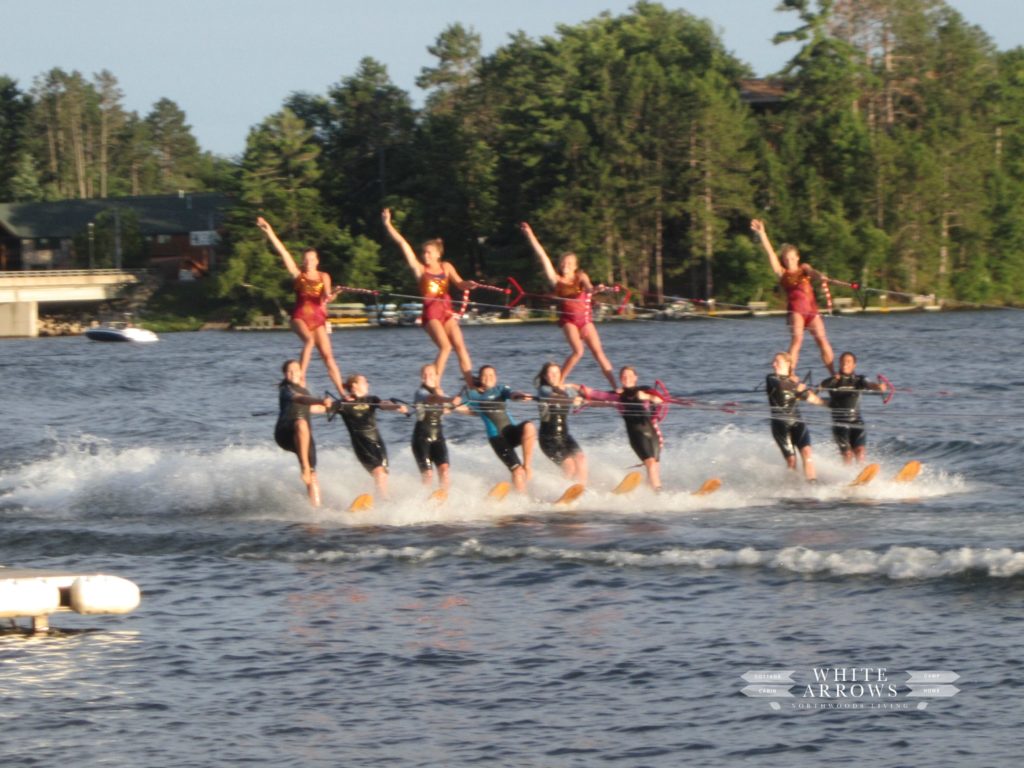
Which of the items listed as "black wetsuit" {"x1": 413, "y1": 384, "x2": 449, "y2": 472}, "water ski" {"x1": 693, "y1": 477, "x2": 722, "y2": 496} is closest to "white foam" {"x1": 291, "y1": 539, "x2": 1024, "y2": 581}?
"black wetsuit" {"x1": 413, "y1": 384, "x2": 449, "y2": 472}

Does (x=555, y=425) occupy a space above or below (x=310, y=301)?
below

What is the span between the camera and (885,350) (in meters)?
50.5

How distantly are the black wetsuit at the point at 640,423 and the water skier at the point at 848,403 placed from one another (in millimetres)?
2057

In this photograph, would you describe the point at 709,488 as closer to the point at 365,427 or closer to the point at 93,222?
the point at 365,427

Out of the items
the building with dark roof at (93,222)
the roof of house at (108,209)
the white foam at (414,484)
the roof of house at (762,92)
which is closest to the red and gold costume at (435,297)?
the white foam at (414,484)

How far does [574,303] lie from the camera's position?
19.5 meters

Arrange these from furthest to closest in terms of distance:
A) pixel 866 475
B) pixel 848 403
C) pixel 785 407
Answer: pixel 848 403
pixel 866 475
pixel 785 407

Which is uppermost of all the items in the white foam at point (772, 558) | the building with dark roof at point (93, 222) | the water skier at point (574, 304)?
the building with dark roof at point (93, 222)

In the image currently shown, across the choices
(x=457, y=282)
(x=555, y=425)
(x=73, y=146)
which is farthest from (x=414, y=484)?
(x=73, y=146)

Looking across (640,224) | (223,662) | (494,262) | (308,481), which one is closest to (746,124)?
(640,224)

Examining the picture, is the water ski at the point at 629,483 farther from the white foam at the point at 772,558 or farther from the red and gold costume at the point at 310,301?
the red and gold costume at the point at 310,301

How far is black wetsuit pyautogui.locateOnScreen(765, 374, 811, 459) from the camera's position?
Result: 19531 mm

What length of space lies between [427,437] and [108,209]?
86817mm
